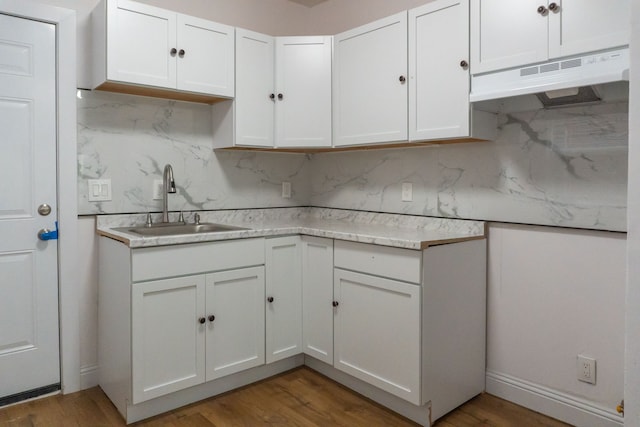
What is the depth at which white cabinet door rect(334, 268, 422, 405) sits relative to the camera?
2137mm

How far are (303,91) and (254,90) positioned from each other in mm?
301

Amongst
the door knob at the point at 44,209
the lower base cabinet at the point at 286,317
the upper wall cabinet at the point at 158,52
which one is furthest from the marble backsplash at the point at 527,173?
the door knob at the point at 44,209

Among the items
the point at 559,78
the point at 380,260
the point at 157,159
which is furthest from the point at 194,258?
the point at 559,78

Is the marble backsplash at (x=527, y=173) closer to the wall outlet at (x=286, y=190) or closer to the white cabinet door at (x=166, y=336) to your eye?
the wall outlet at (x=286, y=190)

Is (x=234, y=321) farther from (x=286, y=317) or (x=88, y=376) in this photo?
(x=88, y=376)

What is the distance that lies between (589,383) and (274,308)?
1582 mm

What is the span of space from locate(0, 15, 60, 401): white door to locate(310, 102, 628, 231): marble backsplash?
6.14 feet

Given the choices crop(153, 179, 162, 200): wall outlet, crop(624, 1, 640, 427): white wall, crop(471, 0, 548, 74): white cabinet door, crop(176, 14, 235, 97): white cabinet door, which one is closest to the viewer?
crop(624, 1, 640, 427): white wall

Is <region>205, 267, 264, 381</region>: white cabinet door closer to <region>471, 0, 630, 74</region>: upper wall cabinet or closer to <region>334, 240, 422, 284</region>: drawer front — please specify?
<region>334, 240, 422, 284</region>: drawer front

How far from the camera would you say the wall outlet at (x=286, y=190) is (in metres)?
3.37

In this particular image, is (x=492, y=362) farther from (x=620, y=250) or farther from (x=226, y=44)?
(x=226, y=44)

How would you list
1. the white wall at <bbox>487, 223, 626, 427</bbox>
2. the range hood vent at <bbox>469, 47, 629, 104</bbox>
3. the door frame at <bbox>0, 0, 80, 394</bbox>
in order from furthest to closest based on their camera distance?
the door frame at <bbox>0, 0, 80, 394</bbox> → the white wall at <bbox>487, 223, 626, 427</bbox> → the range hood vent at <bbox>469, 47, 629, 104</bbox>

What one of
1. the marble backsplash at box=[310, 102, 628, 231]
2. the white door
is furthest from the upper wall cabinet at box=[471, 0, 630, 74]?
the white door

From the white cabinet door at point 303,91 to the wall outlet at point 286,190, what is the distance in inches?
20.2
